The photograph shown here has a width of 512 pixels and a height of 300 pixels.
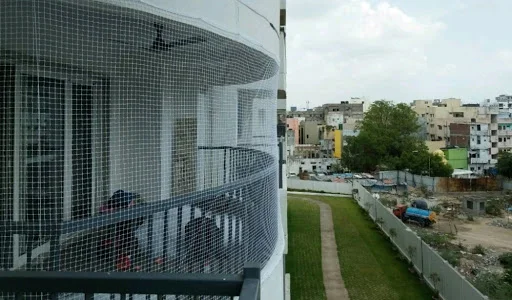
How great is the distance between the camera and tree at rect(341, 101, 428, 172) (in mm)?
50125

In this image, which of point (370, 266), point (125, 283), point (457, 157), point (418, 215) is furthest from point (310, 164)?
point (125, 283)

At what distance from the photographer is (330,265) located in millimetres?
16234

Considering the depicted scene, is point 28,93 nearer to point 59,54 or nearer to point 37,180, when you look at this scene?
point 59,54

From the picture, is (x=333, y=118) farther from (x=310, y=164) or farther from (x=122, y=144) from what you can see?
(x=122, y=144)

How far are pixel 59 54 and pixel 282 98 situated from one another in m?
11.9

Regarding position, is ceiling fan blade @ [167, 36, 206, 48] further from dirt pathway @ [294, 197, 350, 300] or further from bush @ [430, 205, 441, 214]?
bush @ [430, 205, 441, 214]

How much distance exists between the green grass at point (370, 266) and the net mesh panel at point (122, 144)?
1064 cm

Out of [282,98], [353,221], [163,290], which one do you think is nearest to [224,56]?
→ [163,290]

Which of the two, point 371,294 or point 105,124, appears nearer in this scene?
point 105,124

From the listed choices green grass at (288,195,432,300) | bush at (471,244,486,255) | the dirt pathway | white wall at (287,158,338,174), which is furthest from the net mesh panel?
white wall at (287,158,338,174)

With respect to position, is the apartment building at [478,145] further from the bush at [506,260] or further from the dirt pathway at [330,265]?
the bush at [506,260]

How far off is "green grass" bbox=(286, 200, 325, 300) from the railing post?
12.0m

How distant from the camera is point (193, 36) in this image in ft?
10.2

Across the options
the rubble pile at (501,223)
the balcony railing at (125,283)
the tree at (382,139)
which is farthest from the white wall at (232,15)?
the tree at (382,139)
